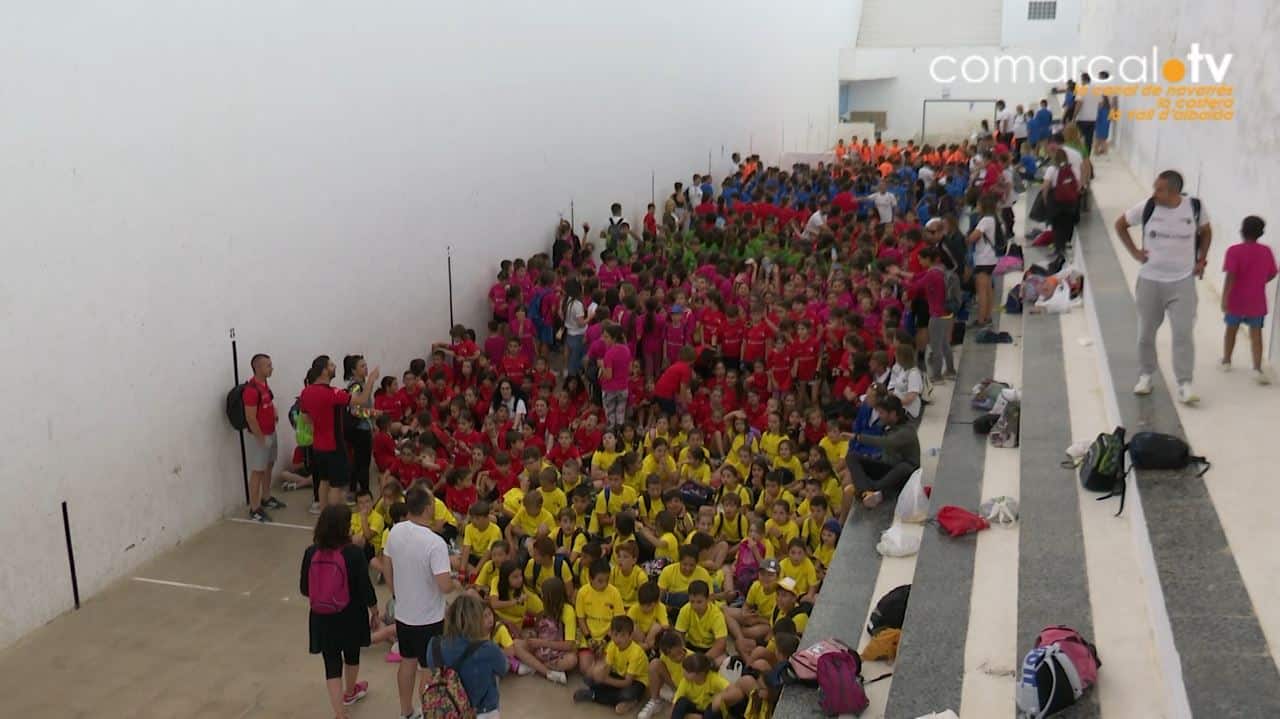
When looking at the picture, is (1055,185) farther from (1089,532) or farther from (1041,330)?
(1089,532)

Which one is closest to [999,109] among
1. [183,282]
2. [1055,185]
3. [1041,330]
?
[1055,185]

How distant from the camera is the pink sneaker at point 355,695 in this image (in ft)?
24.1

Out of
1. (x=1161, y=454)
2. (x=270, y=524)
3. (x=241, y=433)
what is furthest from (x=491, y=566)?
(x=1161, y=454)

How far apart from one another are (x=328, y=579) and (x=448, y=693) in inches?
43.9

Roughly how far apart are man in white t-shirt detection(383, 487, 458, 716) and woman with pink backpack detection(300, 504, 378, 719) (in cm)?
18

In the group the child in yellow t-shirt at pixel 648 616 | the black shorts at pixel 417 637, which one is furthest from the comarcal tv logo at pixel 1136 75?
the black shorts at pixel 417 637

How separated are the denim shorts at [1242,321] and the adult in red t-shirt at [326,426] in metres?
6.47

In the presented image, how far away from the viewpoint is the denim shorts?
761cm

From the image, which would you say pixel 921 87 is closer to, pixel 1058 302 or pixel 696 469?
pixel 1058 302

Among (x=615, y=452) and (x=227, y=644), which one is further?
(x=615, y=452)

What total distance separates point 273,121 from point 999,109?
1861 centimetres

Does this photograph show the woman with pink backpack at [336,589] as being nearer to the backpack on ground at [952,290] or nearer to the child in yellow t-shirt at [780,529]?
the child in yellow t-shirt at [780,529]

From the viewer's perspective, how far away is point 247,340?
10594 millimetres

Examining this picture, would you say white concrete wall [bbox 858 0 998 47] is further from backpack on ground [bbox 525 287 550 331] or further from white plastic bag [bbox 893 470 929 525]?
white plastic bag [bbox 893 470 929 525]
